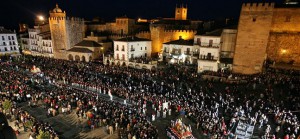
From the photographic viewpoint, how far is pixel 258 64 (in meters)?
25.6

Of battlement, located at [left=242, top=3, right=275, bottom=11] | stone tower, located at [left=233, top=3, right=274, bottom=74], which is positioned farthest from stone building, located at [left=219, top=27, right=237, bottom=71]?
battlement, located at [left=242, top=3, right=275, bottom=11]

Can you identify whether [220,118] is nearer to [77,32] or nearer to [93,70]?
[93,70]

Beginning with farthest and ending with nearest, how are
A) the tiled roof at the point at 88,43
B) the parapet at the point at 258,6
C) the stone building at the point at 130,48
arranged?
1. the tiled roof at the point at 88,43
2. the stone building at the point at 130,48
3. the parapet at the point at 258,6

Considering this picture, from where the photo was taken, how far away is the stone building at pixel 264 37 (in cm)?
2458

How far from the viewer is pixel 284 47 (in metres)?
26.5

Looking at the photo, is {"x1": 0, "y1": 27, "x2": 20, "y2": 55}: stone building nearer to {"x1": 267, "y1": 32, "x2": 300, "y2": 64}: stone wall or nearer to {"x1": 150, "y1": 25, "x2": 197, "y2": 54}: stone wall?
{"x1": 150, "y1": 25, "x2": 197, "y2": 54}: stone wall

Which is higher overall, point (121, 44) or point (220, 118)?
point (121, 44)

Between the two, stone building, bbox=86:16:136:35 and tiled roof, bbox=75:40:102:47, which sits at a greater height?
stone building, bbox=86:16:136:35

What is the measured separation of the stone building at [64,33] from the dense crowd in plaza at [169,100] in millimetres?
16905

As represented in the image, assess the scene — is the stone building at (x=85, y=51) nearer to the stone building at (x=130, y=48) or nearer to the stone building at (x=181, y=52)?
the stone building at (x=130, y=48)

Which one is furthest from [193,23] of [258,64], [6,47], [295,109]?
[6,47]

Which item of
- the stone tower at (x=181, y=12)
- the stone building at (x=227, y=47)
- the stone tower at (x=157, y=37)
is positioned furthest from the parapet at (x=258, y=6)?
the stone tower at (x=181, y=12)

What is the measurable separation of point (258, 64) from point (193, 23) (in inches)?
647

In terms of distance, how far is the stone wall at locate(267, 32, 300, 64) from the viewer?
25.7m
